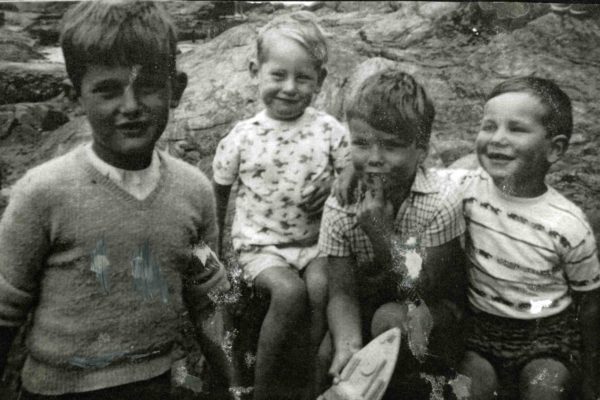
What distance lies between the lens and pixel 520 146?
1616mm

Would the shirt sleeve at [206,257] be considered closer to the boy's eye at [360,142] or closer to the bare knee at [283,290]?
the bare knee at [283,290]

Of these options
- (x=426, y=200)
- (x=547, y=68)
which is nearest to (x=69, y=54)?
(x=426, y=200)

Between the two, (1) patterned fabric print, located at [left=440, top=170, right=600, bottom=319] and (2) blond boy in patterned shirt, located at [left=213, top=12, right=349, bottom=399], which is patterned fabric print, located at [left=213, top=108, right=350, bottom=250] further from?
(1) patterned fabric print, located at [left=440, top=170, right=600, bottom=319]

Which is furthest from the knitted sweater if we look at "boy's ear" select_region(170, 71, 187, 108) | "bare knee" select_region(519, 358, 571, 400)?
"bare knee" select_region(519, 358, 571, 400)

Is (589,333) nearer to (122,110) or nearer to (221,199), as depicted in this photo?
(221,199)

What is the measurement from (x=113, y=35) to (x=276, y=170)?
75cm

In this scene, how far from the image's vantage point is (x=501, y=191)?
5.41 feet

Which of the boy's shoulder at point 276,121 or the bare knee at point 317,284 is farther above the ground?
the boy's shoulder at point 276,121

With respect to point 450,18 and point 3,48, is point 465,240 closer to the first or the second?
point 450,18

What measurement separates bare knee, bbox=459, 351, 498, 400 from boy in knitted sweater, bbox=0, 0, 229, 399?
0.79m

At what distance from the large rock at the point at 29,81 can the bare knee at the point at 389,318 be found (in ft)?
3.65

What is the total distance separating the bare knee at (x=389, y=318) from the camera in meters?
1.66


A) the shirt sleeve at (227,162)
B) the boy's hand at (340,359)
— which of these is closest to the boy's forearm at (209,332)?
the boy's hand at (340,359)

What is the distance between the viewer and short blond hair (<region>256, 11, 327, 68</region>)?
1877 mm
